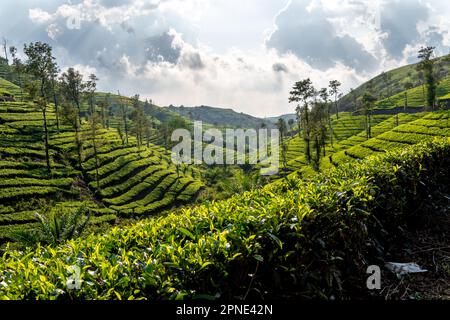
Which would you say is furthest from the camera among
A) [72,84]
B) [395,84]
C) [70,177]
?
[395,84]

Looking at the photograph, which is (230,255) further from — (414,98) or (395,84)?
(395,84)

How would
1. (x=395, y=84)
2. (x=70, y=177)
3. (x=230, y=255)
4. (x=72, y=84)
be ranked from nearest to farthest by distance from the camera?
(x=230, y=255) < (x=70, y=177) < (x=72, y=84) < (x=395, y=84)

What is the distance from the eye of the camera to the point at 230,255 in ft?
8.52

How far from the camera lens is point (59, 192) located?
41.9 metres

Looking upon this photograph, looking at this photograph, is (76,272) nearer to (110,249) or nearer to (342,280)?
(110,249)

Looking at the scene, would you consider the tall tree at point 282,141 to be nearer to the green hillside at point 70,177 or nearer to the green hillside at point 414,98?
the green hillside at point 70,177

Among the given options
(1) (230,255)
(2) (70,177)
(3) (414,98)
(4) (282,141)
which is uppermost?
(3) (414,98)

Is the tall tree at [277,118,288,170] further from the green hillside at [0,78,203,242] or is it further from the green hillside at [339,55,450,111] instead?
the green hillside at [339,55,450,111]

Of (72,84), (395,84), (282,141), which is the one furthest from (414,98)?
(72,84)

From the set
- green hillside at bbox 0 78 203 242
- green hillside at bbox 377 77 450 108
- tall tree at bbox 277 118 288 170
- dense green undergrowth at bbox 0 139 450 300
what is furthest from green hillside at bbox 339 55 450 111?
dense green undergrowth at bbox 0 139 450 300

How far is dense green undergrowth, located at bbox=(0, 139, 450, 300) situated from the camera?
7.70 feet

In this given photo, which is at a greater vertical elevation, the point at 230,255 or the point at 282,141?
the point at 282,141
